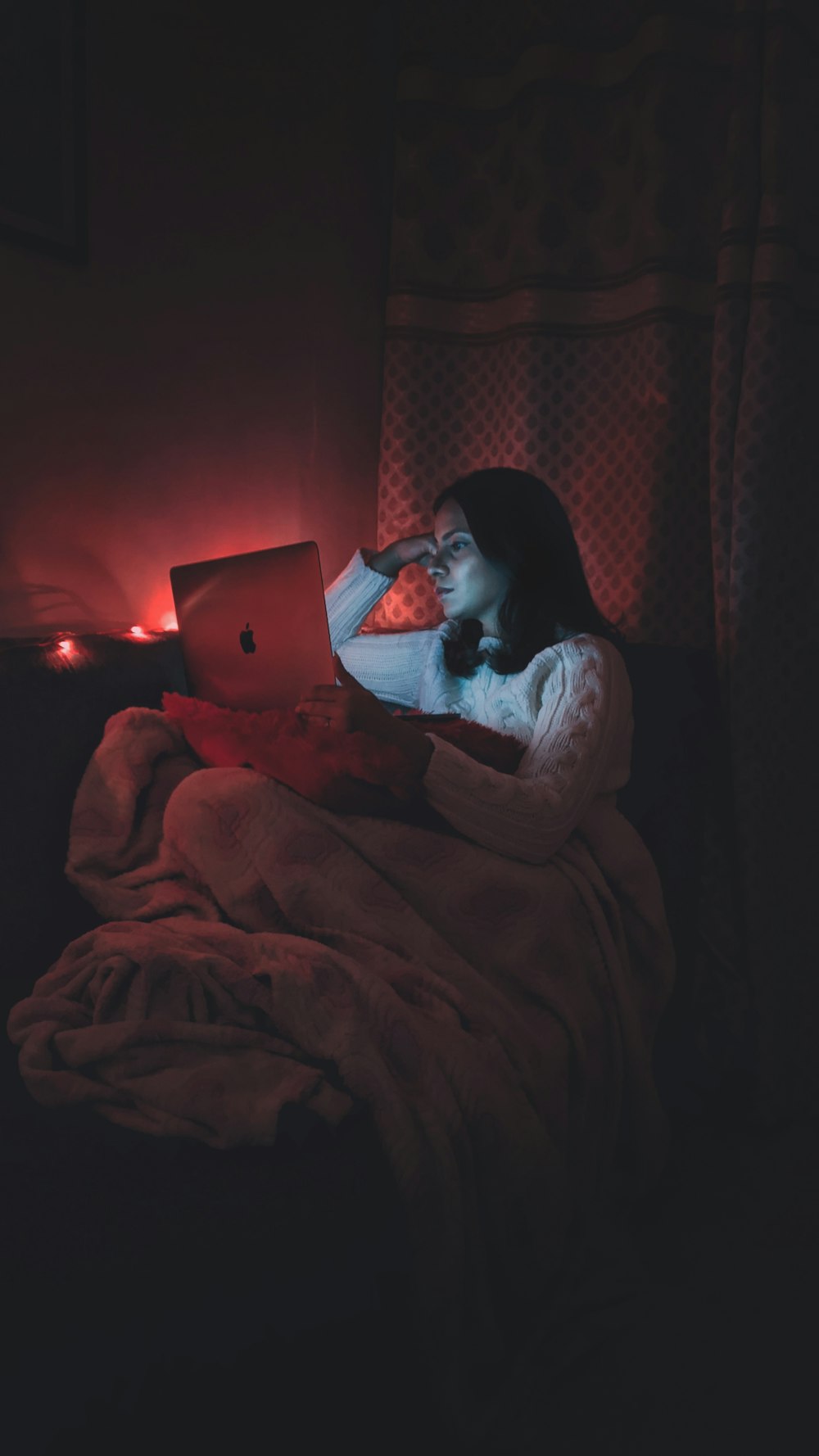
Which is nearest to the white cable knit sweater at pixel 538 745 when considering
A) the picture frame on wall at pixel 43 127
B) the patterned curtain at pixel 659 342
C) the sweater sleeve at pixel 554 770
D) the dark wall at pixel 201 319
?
the sweater sleeve at pixel 554 770

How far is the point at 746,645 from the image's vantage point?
1603 millimetres

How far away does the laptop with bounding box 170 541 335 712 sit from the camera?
1.24 meters

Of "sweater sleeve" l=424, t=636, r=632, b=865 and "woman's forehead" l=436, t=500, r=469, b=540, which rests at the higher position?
"woman's forehead" l=436, t=500, r=469, b=540

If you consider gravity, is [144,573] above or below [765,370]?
below

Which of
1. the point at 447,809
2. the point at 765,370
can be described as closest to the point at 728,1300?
the point at 447,809

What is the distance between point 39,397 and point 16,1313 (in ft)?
4.74

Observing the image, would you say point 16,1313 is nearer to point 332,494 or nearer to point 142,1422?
point 142,1422

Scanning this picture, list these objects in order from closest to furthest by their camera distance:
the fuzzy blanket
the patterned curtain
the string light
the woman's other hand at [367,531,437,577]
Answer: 1. the fuzzy blanket
2. the string light
3. the patterned curtain
4. the woman's other hand at [367,531,437,577]

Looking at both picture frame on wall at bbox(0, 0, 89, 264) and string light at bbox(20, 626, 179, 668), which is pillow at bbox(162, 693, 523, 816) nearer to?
string light at bbox(20, 626, 179, 668)

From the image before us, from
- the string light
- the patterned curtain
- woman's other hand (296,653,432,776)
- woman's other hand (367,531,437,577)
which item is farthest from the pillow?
the patterned curtain

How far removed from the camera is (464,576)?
1.50 m

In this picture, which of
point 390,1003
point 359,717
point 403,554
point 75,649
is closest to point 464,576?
point 403,554

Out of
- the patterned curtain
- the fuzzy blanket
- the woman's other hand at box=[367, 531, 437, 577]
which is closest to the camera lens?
the fuzzy blanket

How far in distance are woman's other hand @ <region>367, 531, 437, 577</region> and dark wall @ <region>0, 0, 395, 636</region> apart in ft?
1.25
